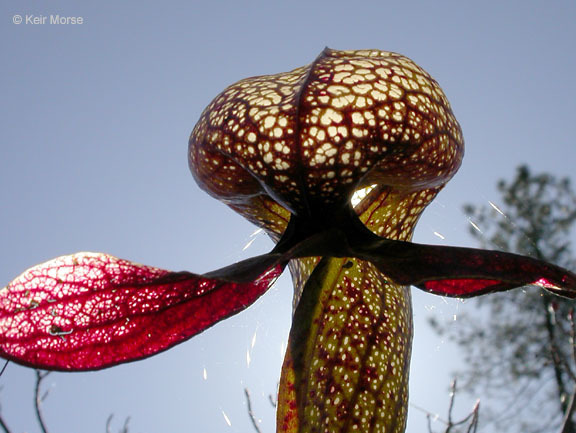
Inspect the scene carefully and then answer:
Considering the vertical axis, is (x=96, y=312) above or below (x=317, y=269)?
below

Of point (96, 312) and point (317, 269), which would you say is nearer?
point (96, 312)

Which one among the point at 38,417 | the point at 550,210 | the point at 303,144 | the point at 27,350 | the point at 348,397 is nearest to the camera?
the point at 27,350

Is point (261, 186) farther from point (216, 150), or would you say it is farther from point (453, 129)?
point (453, 129)

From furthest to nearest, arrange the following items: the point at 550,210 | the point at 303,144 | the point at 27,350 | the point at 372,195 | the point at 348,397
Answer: the point at 550,210, the point at 372,195, the point at 348,397, the point at 303,144, the point at 27,350

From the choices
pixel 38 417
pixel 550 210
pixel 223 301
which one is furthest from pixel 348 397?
pixel 550 210

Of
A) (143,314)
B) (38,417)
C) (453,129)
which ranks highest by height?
(453,129)

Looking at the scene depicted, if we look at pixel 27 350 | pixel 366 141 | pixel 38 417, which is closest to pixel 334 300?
pixel 366 141

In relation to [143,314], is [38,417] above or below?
below

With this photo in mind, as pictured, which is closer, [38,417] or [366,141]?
[366,141]
